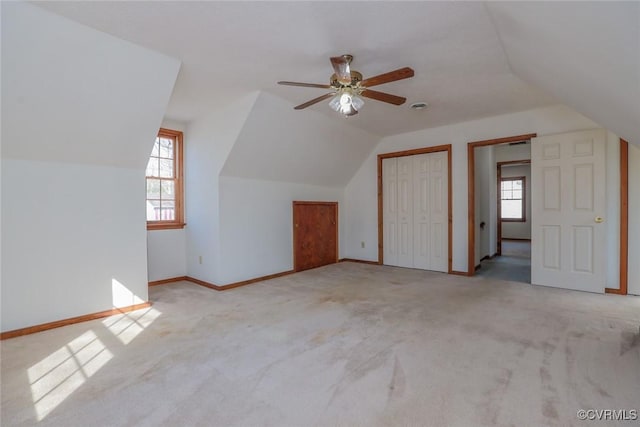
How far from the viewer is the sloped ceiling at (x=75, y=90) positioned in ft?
7.14

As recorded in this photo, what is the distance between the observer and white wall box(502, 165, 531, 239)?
922 centimetres

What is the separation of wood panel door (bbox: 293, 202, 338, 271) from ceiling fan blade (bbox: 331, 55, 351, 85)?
299 centimetres

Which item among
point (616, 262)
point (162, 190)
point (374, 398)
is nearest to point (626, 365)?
point (374, 398)

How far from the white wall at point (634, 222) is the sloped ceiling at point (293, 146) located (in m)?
3.49

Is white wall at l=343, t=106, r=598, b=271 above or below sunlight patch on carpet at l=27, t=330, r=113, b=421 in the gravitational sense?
above

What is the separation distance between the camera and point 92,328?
289cm

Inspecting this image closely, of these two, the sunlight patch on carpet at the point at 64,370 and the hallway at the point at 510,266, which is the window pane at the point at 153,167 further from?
the hallway at the point at 510,266

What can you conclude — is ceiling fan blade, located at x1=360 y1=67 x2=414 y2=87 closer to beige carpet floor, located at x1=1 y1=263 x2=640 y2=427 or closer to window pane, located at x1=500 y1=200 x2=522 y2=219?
beige carpet floor, located at x1=1 y1=263 x2=640 y2=427

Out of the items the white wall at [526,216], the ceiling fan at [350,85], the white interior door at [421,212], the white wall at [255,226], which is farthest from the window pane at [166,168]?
the white wall at [526,216]

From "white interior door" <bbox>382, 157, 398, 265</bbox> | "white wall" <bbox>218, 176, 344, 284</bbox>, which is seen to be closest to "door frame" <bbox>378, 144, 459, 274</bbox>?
"white interior door" <bbox>382, 157, 398, 265</bbox>

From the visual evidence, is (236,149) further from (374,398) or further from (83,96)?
(374,398)

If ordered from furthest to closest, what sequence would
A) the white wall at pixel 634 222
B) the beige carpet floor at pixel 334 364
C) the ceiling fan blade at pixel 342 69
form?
the white wall at pixel 634 222 < the ceiling fan blade at pixel 342 69 < the beige carpet floor at pixel 334 364

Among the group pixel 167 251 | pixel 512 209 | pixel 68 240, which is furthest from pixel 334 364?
pixel 512 209

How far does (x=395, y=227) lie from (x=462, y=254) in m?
1.25
